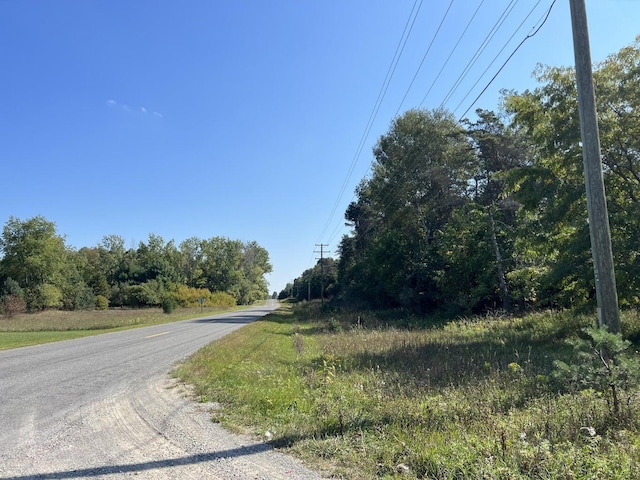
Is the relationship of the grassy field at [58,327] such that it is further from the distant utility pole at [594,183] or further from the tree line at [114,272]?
the distant utility pole at [594,183]

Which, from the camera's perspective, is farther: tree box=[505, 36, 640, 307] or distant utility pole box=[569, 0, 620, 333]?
tree box=[505, 36, 640, 307]

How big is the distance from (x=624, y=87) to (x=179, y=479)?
1494 cm

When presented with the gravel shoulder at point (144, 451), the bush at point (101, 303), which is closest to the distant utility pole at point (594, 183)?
the gravel shoulder at point (144, 451)

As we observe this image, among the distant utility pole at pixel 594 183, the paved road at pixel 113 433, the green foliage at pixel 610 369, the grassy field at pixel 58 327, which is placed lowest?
the grassy field at pixel 58 327

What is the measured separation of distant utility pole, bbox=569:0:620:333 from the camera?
5.95 m

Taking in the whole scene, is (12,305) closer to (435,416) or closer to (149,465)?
(149,465)

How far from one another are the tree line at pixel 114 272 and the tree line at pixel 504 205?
28837mm

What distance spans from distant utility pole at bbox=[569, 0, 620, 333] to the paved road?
5.16 m

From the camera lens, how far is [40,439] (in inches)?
196

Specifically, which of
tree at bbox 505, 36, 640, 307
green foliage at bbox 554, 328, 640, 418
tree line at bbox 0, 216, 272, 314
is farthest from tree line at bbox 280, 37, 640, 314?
tree line at bbox 0, 216, 272, 314

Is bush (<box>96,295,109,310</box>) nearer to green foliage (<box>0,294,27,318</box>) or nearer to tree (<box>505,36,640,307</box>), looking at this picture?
green foliage (<box>0,294,27,318</box>)

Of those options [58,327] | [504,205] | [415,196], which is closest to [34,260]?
[58,327]

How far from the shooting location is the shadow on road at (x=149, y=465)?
3.87m

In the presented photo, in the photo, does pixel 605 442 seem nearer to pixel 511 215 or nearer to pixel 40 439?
pixel 40 439
